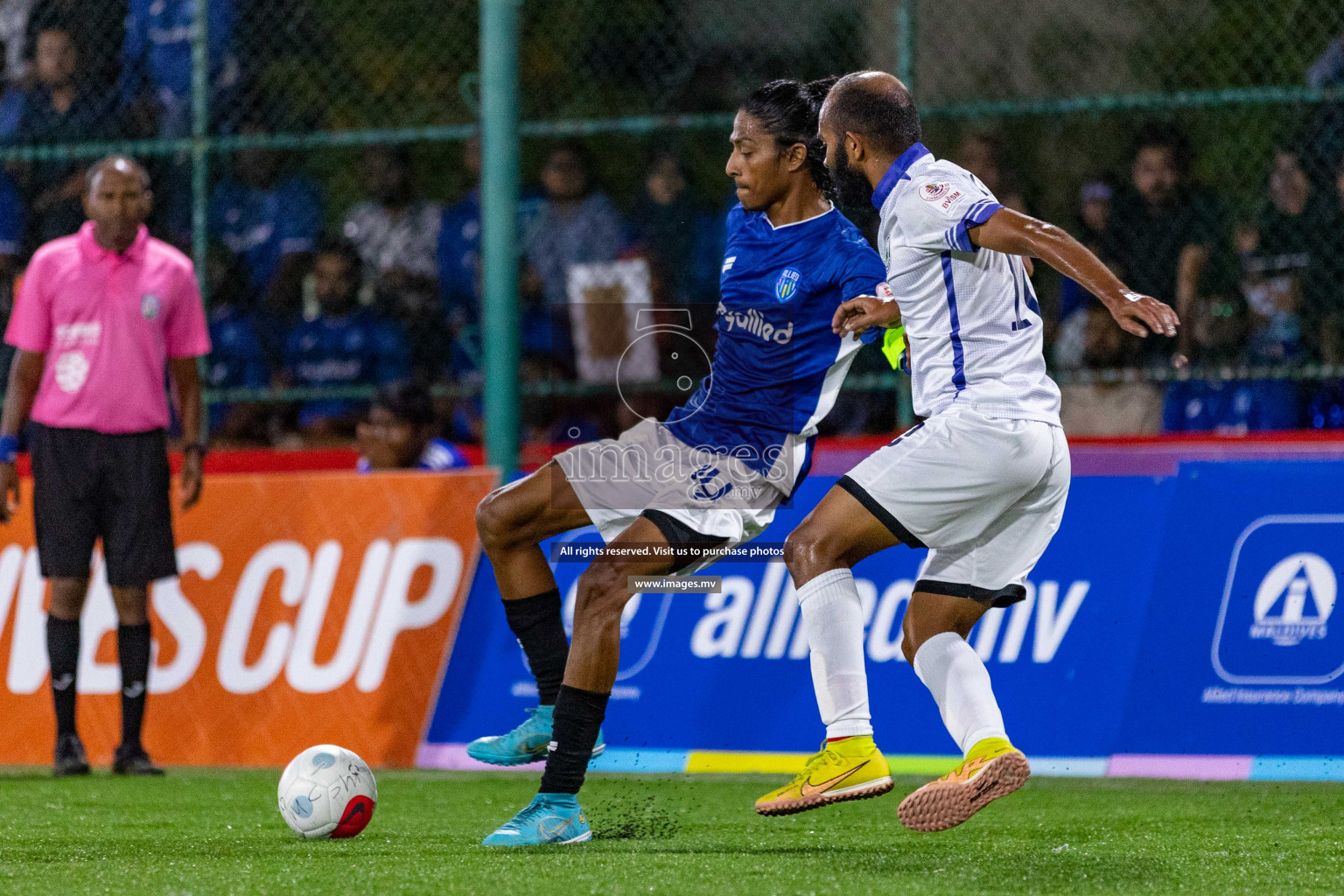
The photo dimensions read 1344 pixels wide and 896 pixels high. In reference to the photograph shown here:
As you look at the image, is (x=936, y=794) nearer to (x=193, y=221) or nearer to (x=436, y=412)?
(x=436, y=412)

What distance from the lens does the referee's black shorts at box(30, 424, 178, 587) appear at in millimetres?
7359

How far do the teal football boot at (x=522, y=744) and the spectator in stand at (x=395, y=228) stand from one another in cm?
450

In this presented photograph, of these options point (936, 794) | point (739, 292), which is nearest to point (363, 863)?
point (936, 794)

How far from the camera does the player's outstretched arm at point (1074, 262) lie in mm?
4078

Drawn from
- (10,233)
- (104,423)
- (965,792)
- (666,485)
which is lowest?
(965,792)

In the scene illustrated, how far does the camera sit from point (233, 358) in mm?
9469

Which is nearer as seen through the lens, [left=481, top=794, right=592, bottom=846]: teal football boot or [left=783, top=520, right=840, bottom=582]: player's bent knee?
[left=783, top=520, right=840, bottom=582]: player's bent knee

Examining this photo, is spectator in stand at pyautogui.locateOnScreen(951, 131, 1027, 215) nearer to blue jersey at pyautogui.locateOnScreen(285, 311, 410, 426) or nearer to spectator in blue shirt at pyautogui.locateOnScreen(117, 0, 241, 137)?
blue jersey at pyautogui.locateOnScreen(285, 311, 410, 426)

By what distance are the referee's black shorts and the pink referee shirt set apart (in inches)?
3.3

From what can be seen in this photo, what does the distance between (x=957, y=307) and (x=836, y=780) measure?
1.24 m

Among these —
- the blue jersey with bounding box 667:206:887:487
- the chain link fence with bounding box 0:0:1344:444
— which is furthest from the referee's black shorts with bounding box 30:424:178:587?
the blue jersey with bounding box 667:206:887:487

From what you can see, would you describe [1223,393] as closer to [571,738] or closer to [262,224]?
[571,738]

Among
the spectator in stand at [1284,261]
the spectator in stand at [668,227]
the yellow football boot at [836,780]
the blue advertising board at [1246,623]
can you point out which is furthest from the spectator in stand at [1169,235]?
the yellow football boot at [836,780]


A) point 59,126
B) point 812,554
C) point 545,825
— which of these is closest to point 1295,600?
point 812,554
